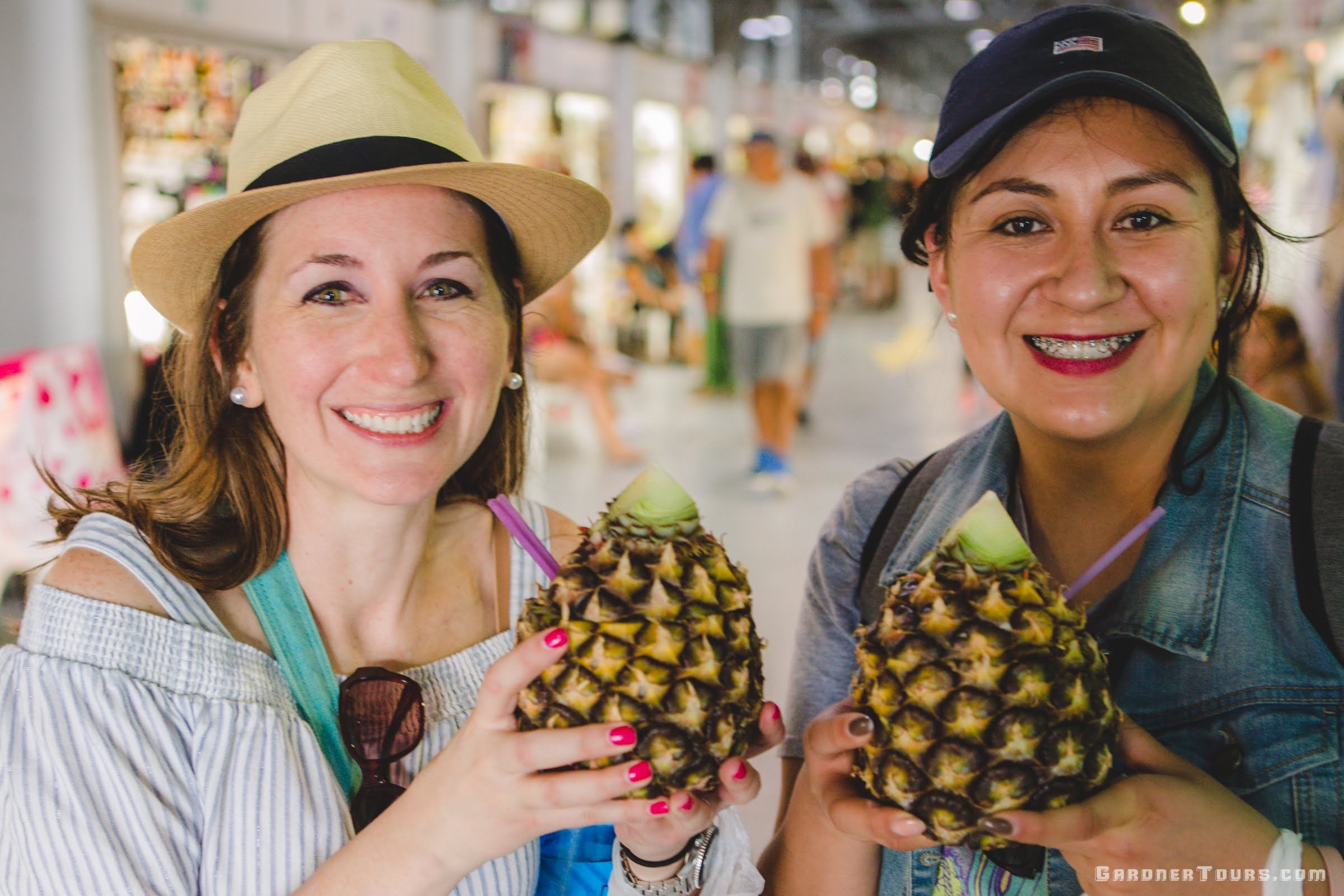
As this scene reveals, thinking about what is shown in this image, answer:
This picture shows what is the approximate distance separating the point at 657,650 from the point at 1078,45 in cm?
96

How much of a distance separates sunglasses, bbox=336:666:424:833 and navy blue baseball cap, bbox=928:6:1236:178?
1.10 meters

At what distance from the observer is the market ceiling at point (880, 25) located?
62.1 feet

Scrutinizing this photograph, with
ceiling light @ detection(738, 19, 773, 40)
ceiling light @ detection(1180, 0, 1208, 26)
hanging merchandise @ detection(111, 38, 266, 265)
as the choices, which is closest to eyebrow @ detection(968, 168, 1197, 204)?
ceiling light @ detection(1180, 0, 1208, 26)

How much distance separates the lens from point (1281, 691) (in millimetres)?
1270

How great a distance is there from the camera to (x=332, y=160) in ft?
4.95

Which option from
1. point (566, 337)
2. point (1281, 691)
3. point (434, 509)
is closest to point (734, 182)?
point (566, 337)

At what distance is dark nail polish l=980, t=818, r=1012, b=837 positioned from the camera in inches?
41.6

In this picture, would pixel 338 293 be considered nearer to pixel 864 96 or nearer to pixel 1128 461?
pixel 1128 461

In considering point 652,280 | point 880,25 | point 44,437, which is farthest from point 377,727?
point 880,25

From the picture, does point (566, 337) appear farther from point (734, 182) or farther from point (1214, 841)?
point (1214, 841)

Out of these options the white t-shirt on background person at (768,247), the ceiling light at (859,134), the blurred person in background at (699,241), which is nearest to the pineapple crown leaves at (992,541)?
the white t-shirt on background person at (768,247)

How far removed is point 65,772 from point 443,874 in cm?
49

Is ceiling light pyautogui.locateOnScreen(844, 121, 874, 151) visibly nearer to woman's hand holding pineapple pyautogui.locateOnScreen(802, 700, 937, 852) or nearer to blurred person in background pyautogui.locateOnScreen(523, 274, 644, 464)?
blurred person in background pyautogui.locateOnScreen(523, 274, 644, 464)

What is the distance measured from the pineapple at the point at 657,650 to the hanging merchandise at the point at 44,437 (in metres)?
2.55
